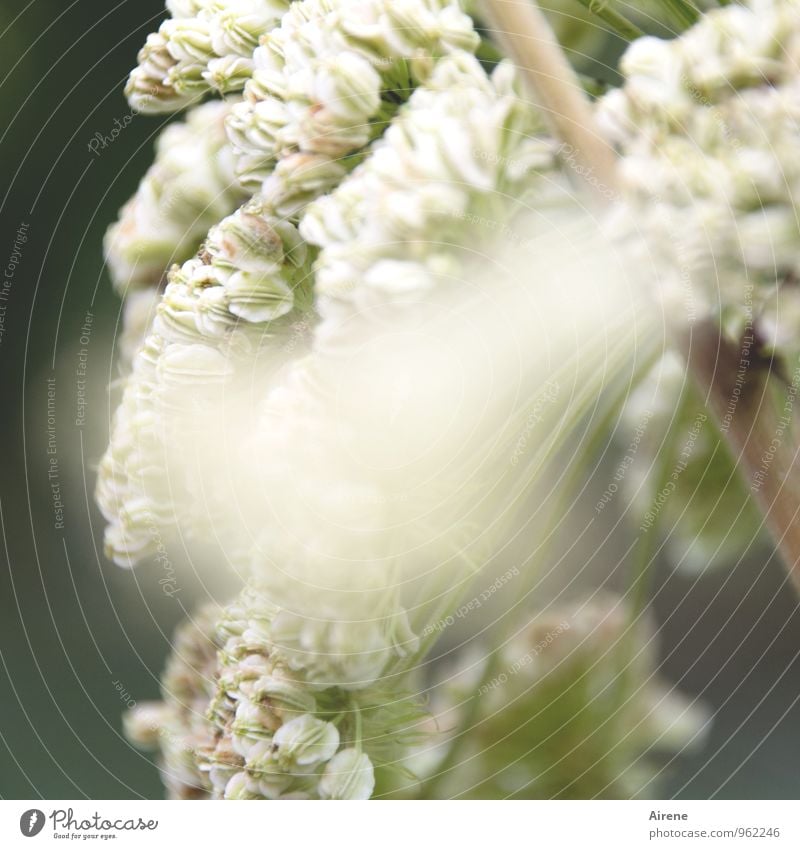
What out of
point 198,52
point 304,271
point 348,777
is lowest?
point 348,777

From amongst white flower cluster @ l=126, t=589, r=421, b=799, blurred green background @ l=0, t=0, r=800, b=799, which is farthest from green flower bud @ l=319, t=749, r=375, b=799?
blurred green background @ l=0, t=0, r=800, b=799

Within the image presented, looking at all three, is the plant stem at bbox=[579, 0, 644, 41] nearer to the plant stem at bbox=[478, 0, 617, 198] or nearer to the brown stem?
the plant stem at bbox=[478, 0, 617, 198]

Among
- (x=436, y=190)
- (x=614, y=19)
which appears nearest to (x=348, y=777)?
(x=436, y=190)

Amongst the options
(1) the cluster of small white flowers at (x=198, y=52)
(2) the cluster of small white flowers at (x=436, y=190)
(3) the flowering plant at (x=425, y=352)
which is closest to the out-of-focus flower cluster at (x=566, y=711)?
(3) the flowering plant at (x=425, y=352)

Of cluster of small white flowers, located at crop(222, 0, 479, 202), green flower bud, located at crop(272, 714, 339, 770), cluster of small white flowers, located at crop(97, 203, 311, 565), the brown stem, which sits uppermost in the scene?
cluster of small white flowers, located at crop(222, 0, 479, 202)

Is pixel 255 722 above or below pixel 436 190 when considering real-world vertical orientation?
below

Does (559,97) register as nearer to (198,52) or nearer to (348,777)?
(198,52)
